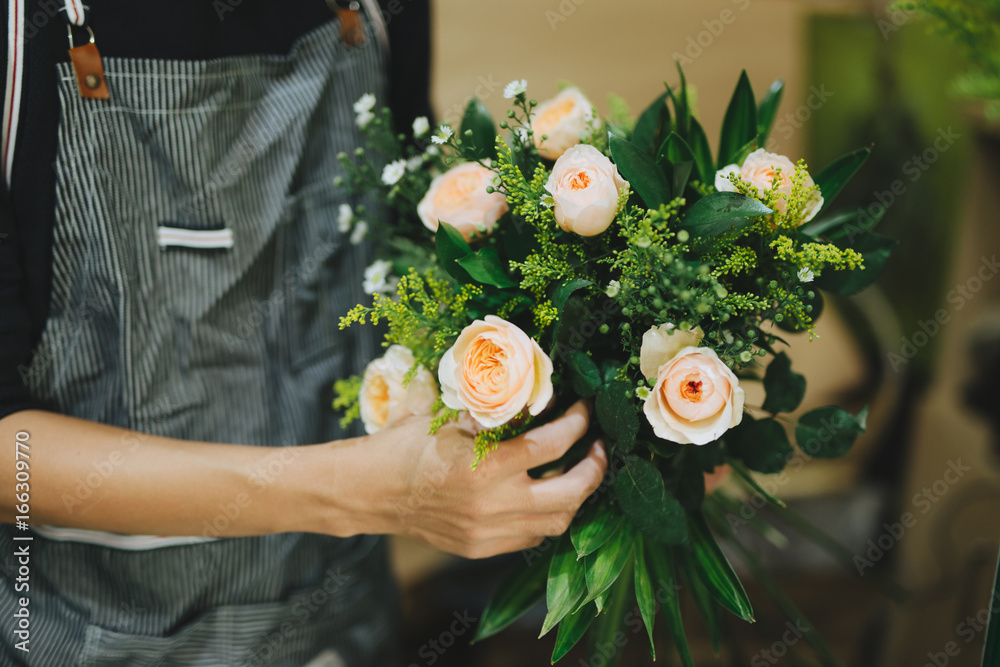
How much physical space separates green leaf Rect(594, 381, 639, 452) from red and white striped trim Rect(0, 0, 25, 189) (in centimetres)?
65

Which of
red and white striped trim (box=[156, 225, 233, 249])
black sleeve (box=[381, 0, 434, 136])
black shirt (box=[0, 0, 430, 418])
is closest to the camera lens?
black shirt (box=[0, 0, 430, 418])

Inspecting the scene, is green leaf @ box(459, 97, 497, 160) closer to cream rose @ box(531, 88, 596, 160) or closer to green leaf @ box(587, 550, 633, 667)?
cream rose @ box(531, 88, 596, 160)

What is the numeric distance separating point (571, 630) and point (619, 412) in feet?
0.77

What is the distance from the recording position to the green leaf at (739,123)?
0.67 meters

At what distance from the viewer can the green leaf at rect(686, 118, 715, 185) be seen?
0.67 metres

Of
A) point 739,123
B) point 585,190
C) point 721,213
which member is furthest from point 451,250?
point 739,123

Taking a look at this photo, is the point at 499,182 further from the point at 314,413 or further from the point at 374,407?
the point at 314,413

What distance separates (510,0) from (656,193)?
1.20m

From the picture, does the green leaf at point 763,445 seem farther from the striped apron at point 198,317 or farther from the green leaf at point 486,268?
the striped apron at point 198,317

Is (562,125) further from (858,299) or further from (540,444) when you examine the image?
(858,299)

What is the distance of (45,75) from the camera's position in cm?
64

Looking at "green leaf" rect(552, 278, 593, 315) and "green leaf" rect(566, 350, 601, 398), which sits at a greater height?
"green leaf" rect(552, 278, 593, 315)

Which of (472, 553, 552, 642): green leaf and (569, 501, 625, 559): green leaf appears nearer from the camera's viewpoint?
(569, 501, 625, 559): green leaf

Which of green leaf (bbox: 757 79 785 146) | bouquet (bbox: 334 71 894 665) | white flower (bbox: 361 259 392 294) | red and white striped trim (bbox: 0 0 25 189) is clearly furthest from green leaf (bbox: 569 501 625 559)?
red and white striped trim (bbox: 0 0 25 189)
